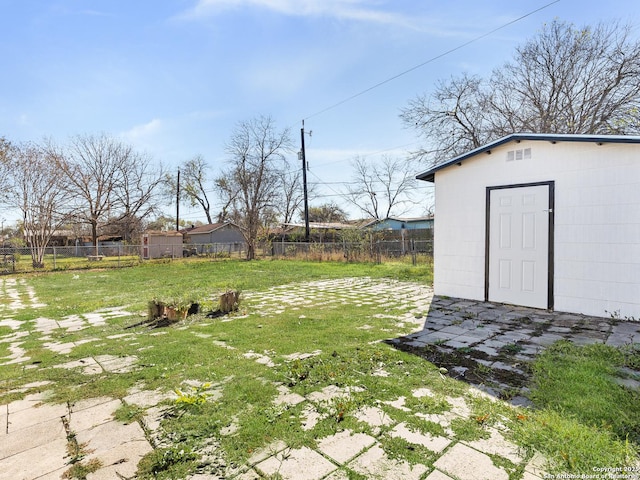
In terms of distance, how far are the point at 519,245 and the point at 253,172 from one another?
51.8ft

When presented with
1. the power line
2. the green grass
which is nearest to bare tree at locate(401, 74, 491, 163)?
the power line

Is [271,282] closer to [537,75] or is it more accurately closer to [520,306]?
[520,306]

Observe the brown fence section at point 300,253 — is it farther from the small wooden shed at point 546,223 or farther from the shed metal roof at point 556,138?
the shed metal roof at point 556,138

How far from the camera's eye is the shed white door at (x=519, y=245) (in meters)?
5.24

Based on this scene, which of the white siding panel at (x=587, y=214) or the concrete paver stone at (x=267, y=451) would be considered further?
the white siding panel at (x=587, y=214)

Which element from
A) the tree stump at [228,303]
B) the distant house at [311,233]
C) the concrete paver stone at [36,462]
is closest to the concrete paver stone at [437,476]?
the concrete paver stone at [36,462]

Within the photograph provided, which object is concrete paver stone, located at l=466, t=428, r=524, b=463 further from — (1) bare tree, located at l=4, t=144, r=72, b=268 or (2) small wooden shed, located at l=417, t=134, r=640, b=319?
(1) bare tree, located at l=4, t=144, r=72, b=268

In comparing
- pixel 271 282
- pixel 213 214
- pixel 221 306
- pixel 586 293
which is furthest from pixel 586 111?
pixel 213 214

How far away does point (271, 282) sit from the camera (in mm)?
8734

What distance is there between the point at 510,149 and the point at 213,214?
3181 centimetres

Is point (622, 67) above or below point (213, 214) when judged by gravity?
above

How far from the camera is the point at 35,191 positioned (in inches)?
567

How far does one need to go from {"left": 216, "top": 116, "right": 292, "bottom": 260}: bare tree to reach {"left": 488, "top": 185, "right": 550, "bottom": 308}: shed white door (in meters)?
14.2

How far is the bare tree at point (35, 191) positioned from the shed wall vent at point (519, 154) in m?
18.1
